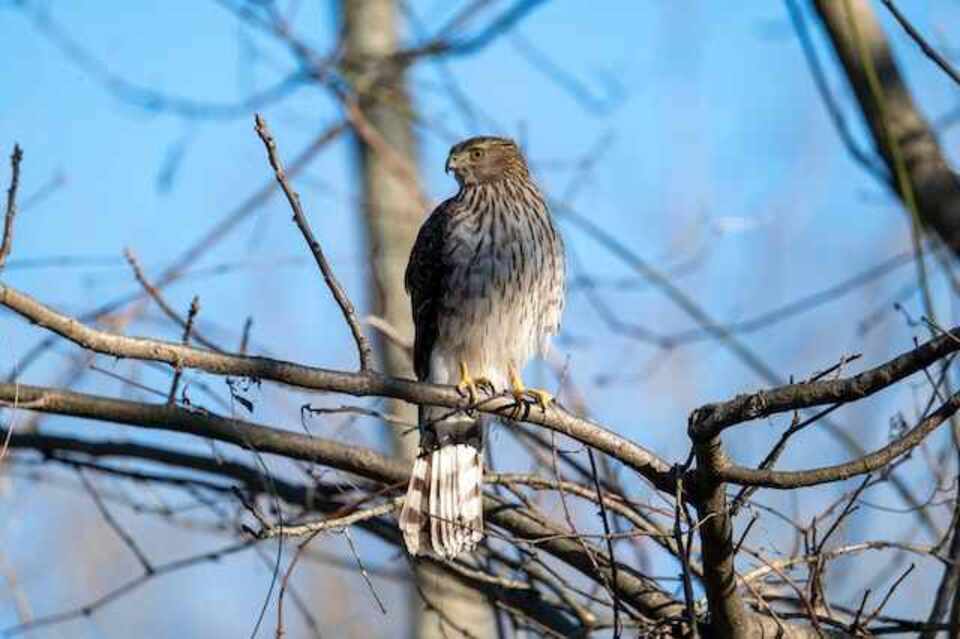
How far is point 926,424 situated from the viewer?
283cm

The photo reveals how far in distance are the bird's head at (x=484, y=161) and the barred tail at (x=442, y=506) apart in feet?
4.40

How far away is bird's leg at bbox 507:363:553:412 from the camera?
11.7ft

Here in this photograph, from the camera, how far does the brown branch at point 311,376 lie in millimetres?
2818

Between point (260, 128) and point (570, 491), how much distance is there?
126 centimetres

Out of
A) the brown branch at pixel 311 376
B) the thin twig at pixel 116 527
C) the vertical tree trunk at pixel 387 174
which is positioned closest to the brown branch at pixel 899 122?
the brown branch at pixel 311 376

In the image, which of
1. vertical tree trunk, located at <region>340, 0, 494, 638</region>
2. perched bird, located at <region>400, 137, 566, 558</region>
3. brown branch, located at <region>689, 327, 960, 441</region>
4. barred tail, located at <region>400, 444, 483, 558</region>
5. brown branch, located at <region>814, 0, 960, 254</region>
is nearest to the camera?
brown branch, located at <region>689, 327, 960, 441</region>

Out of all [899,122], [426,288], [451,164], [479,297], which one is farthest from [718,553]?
[451,164]

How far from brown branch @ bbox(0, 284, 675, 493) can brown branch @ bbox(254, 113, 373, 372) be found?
9 centimetres

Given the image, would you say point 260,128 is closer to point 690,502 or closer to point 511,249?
point 690,502

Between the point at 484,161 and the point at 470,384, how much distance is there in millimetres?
1579

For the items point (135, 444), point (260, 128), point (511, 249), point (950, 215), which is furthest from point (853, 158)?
point (135, 444)

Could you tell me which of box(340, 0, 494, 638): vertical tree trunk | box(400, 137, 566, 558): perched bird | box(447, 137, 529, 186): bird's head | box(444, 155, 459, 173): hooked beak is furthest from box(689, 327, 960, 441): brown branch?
box(340, 0, 494, 638): vertical tree trunk

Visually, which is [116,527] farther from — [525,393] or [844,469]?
[844,469]

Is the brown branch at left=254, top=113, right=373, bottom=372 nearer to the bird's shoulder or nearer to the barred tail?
the barred tail
